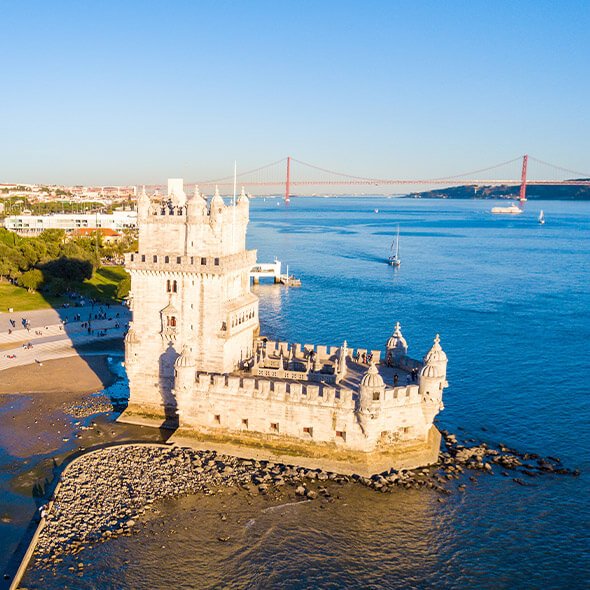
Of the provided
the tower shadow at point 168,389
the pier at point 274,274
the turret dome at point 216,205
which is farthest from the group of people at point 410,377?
the pier at point 274,274

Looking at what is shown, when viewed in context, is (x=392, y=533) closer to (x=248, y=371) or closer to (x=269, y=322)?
(x=248, y=371)

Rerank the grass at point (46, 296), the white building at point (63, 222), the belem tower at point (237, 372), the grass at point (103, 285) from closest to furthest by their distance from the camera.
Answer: the belem tower at point (237, 372), the grass at point (46, 296), the grass at point (103, 285), the white building at point (63, 222)

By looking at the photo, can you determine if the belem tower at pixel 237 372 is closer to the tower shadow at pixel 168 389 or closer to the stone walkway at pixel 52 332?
the tower shadow at pixel 168 389

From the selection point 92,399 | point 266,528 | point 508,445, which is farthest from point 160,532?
point 508,445

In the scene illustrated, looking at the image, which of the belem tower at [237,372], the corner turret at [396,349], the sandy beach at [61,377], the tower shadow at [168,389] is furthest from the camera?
the sandy beach at [61,377]

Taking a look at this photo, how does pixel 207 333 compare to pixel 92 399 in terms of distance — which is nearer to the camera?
pixel 207 333

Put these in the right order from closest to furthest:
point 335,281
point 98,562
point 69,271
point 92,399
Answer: point 98,562, point 92,399, point 69,271, point 335,281

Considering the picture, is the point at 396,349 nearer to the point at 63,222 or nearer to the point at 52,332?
the point at 52,332

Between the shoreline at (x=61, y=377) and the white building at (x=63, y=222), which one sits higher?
the white building at (x=63, y=222)
